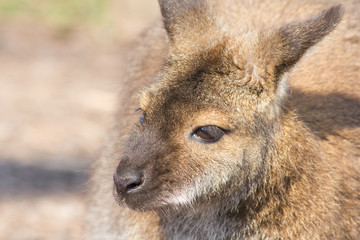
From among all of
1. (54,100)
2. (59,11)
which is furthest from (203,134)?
(59,11)

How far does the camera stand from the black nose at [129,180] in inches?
141

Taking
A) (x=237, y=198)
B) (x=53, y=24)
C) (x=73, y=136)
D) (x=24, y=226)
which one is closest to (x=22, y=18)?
(x=53, y=24)

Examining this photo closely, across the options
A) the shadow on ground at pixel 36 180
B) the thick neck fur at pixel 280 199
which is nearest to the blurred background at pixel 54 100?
the shadow on ground at pixel 36 180

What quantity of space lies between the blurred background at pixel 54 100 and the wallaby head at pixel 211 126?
2.70 meters

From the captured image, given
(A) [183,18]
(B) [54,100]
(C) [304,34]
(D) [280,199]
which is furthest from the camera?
(B) [54,100]


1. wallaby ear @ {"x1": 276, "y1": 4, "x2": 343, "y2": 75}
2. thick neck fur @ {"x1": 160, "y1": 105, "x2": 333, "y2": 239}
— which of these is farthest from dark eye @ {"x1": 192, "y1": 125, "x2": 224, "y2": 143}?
wallaby ear @ {"x1": 276, "y1": 4, "x2": 343, "y2": 75}

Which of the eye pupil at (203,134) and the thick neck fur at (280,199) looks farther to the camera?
the thick neck fur at (280,199)

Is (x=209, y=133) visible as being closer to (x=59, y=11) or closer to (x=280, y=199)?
(x=280, y=199)

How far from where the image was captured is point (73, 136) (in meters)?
8.51

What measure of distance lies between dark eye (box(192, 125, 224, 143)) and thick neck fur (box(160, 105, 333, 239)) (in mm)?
388

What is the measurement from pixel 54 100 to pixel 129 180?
6.21 metres

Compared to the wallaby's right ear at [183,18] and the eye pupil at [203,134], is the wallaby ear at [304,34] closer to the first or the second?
the eye pupil at [203,134]

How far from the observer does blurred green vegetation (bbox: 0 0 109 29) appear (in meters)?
12.9

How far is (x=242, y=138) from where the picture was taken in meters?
3.65
